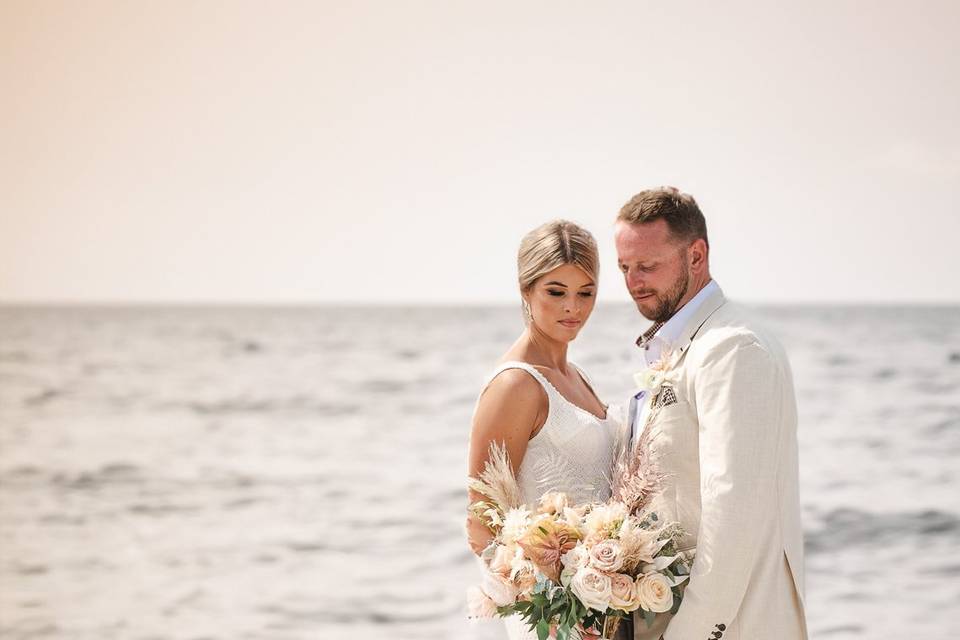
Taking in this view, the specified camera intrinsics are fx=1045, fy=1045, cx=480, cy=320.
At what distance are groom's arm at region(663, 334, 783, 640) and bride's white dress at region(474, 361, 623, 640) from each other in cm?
68

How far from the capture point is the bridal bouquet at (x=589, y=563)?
10.4 feet

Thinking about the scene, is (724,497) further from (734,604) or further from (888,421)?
(888,421)

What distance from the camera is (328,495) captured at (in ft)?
49.5

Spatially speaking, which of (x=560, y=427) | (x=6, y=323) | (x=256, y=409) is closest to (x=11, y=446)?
(x=256, y=409)

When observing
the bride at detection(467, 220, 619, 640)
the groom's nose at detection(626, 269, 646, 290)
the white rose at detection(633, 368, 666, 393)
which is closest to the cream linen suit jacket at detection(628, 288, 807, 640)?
the white rose at detection(633, 368, 666, 393)

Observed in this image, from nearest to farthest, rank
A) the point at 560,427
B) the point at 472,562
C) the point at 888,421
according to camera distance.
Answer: the point at 560,427 < the point at 472,562 < the point at 888,421

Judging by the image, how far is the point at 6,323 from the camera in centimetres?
5419

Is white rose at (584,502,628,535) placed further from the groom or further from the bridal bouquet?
the groom

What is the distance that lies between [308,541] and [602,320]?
26.3 m

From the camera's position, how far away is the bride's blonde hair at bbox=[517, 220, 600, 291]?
3965 millimetres

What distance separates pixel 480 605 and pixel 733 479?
3.01 feet

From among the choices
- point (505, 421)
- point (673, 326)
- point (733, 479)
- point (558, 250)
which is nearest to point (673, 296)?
point (673, 326)

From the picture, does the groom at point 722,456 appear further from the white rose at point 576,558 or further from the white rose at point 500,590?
the white rose at point 500,590

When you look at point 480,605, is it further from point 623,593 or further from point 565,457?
point 565,457
